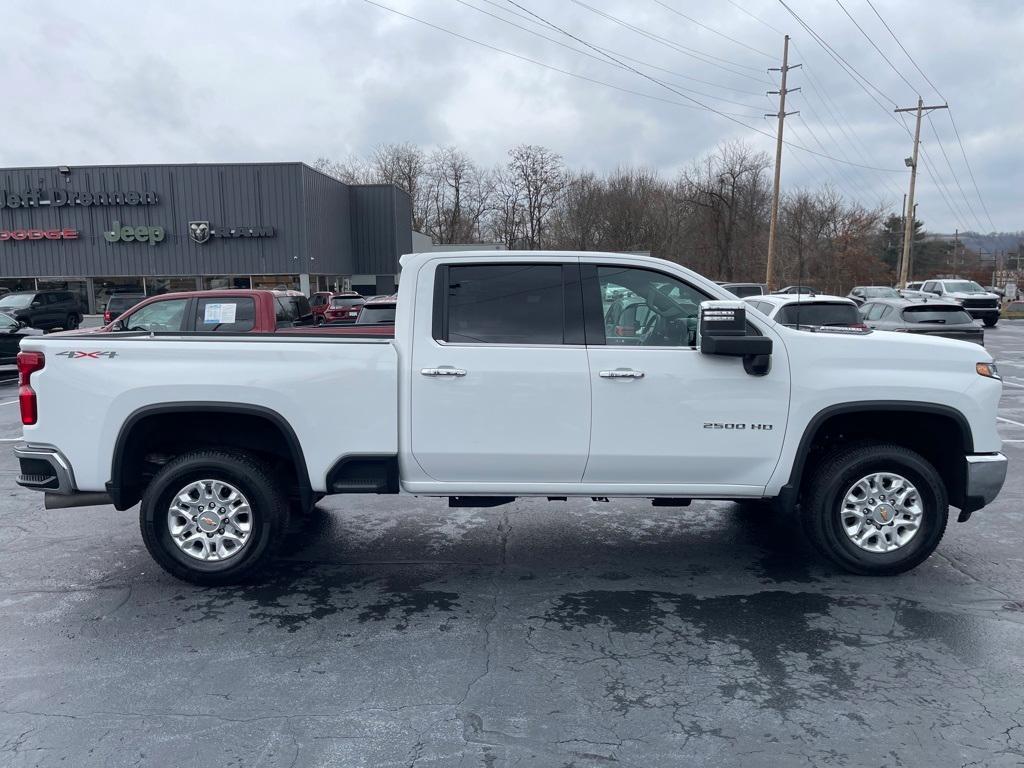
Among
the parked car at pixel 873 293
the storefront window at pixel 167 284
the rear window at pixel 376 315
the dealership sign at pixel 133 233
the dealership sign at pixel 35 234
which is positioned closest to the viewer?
the rear window at pixel 376 315

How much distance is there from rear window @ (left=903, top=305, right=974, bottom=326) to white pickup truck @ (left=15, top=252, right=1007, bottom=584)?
483 inches

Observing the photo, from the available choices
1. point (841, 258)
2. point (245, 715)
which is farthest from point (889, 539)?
point (841, 258)

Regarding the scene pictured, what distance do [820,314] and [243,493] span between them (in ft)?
31.5

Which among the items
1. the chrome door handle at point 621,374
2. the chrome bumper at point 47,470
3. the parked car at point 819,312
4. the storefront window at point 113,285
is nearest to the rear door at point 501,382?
the chrome door handle at point 621,374

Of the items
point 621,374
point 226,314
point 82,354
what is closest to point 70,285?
point 226,314

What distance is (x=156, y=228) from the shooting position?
38000mm

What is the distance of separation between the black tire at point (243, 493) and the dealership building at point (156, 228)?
115 ft

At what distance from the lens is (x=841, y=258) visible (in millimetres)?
52781

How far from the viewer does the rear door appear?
4.84m

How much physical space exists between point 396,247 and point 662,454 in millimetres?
46581

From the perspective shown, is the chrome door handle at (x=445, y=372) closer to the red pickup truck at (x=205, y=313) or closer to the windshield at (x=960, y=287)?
the red pickup truck at (x=205, y=313)

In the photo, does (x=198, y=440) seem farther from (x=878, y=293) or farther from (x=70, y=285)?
(x=70, y=285)

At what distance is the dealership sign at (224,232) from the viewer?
37.8m

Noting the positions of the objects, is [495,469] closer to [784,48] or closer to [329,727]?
[329,727]
